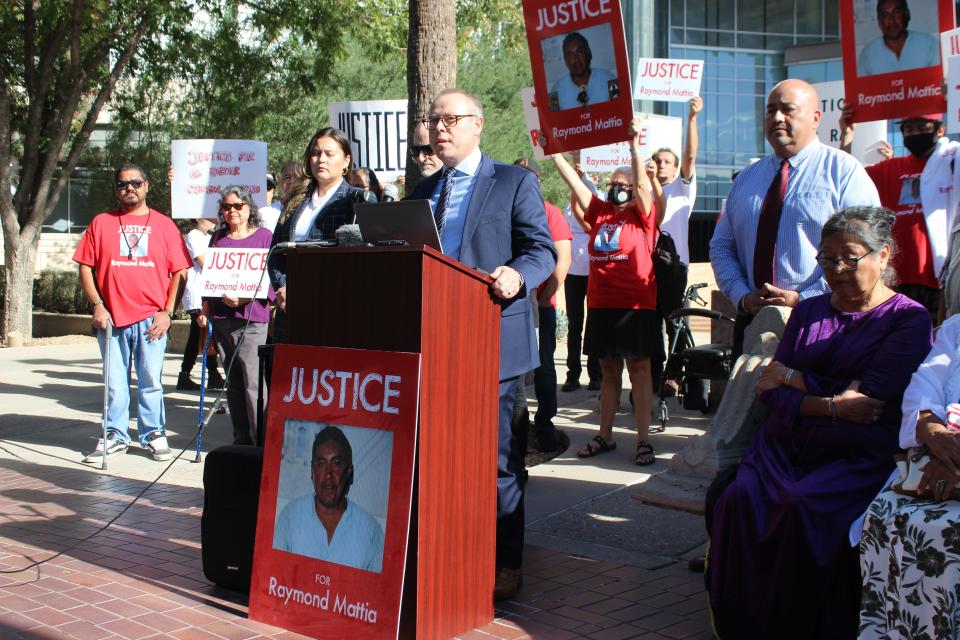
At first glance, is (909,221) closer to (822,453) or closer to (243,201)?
(822,453)

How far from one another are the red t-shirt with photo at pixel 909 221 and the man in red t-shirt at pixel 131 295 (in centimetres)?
525

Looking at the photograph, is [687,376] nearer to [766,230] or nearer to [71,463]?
[766,230]

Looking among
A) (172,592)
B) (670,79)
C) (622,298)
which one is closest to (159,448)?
(172,592)

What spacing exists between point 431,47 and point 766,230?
3.40m

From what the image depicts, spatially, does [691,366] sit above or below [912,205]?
below

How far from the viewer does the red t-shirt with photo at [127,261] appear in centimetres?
830

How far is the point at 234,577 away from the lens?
495cm

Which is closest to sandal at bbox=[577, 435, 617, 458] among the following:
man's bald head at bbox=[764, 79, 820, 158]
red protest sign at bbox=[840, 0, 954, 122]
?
red protest sign at bbox=[840, 0, 954, 122]

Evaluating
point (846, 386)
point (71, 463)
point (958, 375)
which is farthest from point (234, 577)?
point (71, 463)

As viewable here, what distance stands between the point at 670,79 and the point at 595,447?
6.88 m

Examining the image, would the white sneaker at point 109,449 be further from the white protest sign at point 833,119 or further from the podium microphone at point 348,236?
the white protest sign at point 833,119

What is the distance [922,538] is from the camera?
142 inches

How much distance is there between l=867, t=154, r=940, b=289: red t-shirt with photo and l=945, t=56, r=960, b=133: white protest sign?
983 mm

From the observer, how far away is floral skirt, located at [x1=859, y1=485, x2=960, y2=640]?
3.52m
